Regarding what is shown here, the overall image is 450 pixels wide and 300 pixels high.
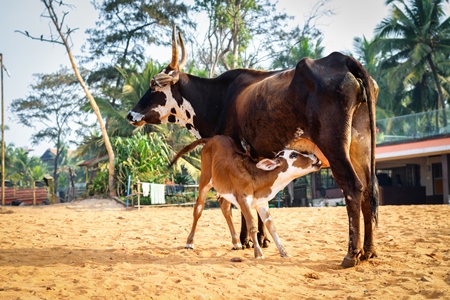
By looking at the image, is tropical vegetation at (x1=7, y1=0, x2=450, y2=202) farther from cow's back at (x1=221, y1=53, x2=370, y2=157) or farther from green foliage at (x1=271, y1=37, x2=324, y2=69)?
cow's back at (x1=221, y1=53, x2=370, y2=157)

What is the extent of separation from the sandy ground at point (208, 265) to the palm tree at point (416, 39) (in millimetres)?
27874

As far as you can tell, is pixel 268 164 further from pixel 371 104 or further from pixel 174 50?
pixel 174 50

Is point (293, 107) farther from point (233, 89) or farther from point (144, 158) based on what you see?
point (144, 158)

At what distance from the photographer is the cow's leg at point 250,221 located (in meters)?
7.53

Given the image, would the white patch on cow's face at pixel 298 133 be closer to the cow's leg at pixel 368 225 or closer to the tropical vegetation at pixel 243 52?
the cow's leg at pixel 368 225

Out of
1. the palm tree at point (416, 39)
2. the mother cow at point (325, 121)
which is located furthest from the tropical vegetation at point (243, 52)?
the mother cow at point (325, 121)

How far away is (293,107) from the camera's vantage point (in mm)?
7375

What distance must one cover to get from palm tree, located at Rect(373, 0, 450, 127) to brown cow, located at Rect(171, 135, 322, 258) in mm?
30511

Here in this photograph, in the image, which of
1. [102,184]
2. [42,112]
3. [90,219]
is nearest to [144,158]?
[102,184]

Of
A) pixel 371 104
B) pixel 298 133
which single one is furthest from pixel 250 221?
pixel 371 104

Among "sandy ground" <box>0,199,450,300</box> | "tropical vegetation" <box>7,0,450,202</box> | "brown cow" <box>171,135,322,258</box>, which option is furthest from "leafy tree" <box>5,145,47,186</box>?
"brown cow" <box>171,135,322,258</box>

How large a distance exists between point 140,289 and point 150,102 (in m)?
4.73

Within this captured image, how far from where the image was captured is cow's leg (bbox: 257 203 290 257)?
753cm

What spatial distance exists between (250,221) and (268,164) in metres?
0.82
